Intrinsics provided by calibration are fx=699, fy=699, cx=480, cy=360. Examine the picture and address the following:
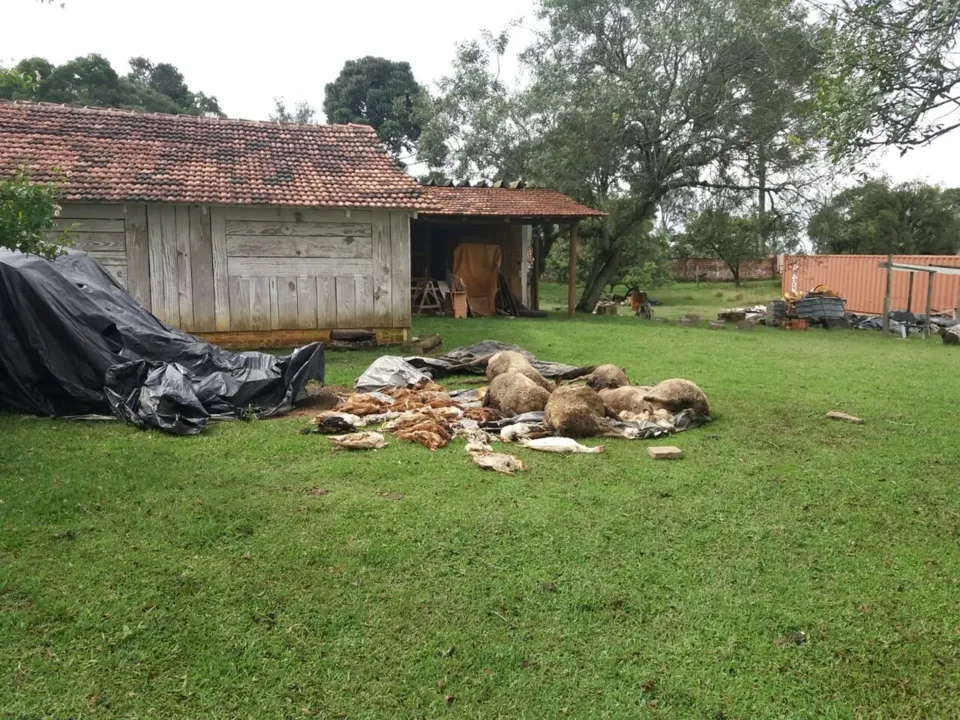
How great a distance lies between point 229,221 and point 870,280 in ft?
68.3

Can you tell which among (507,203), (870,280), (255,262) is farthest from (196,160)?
(870,280)

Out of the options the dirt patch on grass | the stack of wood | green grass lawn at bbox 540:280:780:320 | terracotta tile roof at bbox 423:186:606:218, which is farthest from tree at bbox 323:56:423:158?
the dirt patch on grass

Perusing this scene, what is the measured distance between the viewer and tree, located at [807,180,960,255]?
29.0 meters

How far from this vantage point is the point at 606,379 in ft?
26.5

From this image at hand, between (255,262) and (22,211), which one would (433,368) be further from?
(22,211)

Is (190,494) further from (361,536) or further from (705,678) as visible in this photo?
(705,678)

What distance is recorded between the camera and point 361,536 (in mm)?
4211

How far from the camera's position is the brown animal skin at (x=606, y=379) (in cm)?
803

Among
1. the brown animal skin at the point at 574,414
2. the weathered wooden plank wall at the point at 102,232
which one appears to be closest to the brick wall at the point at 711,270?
the weathered wooden plank wall at the point at 102,232

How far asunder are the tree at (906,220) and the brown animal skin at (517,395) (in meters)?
26.1

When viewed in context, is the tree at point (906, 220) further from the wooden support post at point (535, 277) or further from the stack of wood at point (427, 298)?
the stack of wood at point (427, 298)

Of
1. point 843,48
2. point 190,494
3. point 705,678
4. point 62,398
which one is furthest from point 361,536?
point 843,48

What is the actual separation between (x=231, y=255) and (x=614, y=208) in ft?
42.1

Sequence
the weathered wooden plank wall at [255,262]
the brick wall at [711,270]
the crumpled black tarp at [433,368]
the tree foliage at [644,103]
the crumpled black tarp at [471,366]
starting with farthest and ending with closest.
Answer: the brick wall at [711,270] < the tree foliage at [644,103] < the weathered wooden plank wall at [255,262] < the crumpled black tarp at [471,366] < the crumpled black tarp at [433,368]
